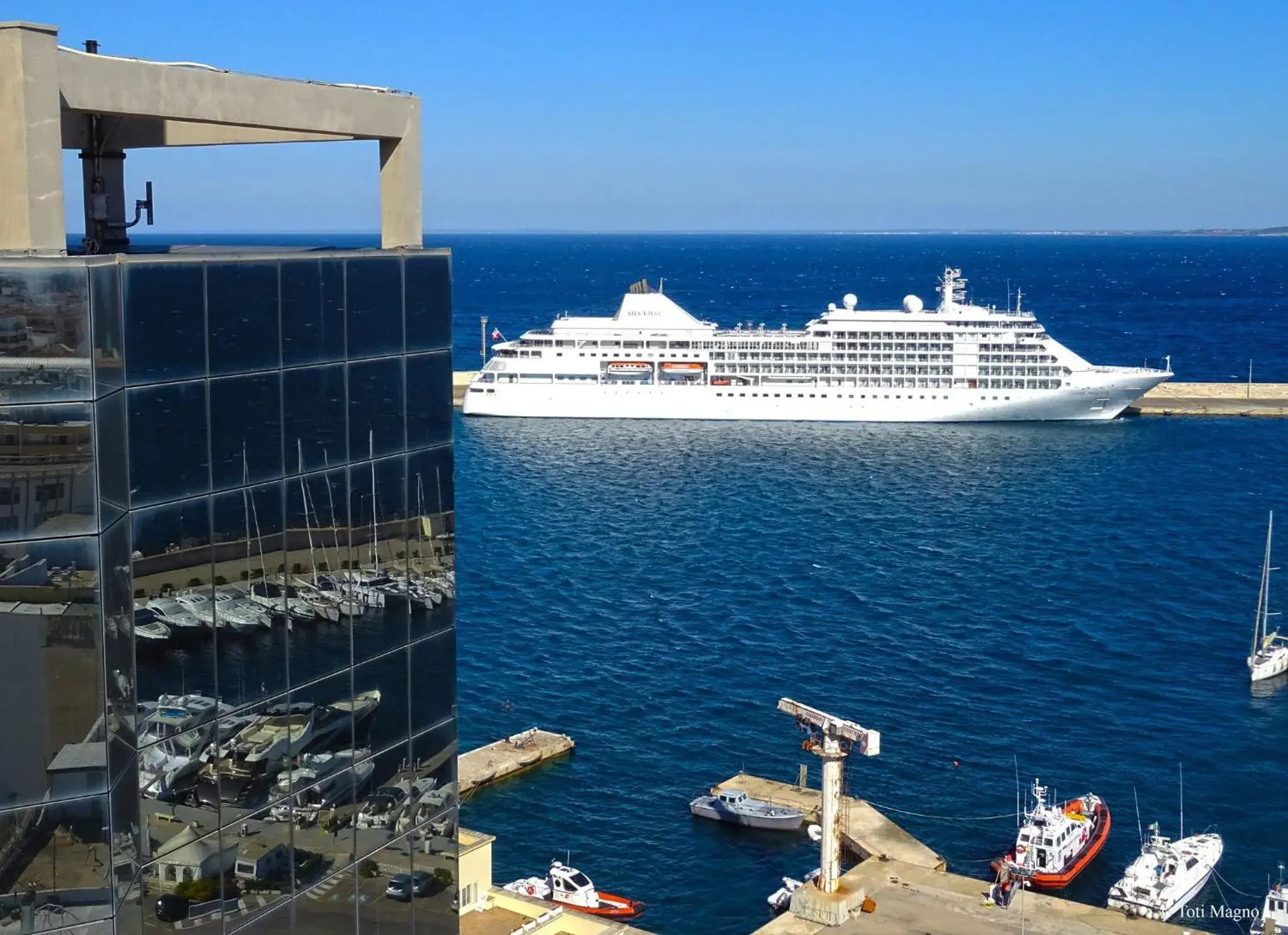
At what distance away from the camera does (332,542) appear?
316 inches

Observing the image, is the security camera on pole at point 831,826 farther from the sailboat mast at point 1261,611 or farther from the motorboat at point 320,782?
the motorboat at point 320,782

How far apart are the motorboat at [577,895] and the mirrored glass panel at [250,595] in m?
20.8

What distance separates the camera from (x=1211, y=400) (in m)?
93.9

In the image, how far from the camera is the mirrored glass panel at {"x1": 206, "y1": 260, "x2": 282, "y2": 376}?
711 cm

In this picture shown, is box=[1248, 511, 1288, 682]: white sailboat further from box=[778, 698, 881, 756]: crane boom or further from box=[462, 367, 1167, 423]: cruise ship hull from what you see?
box=[462, 367, 1167, 423]: cruise ship hull

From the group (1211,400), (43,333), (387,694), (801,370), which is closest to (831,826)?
(387,694)

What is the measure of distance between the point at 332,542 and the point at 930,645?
38.0m

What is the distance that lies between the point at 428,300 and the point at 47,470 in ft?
8.91

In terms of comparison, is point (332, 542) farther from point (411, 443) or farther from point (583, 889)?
point (583, 889)

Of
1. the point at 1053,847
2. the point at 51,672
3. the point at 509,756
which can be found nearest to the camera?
the point at 51,672

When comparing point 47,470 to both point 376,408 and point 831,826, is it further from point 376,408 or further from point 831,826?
point 831,826

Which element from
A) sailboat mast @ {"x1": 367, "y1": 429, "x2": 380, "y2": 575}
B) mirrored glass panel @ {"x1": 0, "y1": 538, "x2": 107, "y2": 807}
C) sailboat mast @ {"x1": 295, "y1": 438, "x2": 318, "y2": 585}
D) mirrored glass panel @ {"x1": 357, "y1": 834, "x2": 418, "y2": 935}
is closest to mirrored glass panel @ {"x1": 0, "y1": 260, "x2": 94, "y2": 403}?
mirrored glass panel @ {"x1": 0, "y1": 538, "x2": 107, "y2": 807}

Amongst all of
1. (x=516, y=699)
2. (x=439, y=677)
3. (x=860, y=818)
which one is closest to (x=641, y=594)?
(x=516, y=699)

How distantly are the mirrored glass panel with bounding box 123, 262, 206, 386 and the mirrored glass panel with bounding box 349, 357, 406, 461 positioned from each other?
120cm
